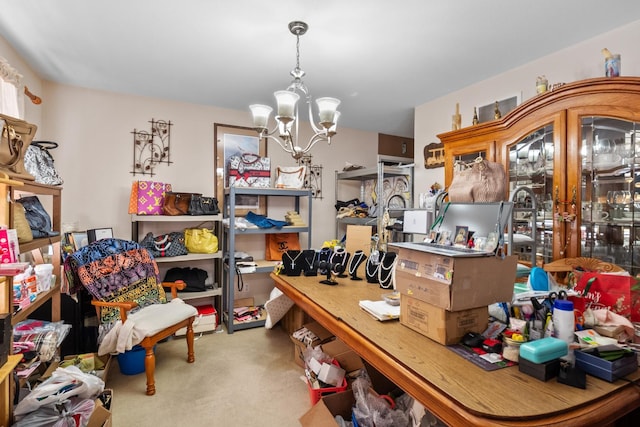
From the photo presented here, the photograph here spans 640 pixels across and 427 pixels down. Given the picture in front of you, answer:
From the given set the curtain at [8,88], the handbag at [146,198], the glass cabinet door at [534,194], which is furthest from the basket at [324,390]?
the curtain at [8,88]

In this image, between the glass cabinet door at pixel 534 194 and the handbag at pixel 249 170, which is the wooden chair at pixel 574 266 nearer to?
the glass cabinet door at pixel 534 194

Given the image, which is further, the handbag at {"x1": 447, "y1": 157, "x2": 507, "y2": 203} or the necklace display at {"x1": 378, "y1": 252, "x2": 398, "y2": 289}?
the necklace display at {"x1": 378, "y1": 252, "x2": 398, "y2": 289}

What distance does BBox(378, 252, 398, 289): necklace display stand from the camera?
2.15m

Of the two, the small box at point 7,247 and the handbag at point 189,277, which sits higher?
the small box at point 7,247

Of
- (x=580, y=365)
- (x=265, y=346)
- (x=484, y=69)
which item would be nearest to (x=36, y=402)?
(x=265, y=346)

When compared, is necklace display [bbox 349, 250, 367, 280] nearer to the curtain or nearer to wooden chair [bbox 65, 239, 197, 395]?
wooden chair [bbox 65, 239, 197, 395]

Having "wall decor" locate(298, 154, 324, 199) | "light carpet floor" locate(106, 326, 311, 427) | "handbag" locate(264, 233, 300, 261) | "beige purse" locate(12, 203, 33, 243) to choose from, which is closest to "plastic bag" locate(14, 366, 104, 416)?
"light carpet floor" locate(106, 326, 311, 427)

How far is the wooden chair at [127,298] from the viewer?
7.63ft

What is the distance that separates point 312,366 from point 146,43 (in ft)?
8.21

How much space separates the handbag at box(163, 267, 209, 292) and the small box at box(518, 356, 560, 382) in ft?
9.98

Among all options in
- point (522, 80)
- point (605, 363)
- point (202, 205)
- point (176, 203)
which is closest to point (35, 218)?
point (176, 203)

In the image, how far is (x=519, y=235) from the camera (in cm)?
229

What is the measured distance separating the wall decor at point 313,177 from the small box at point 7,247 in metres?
3.14

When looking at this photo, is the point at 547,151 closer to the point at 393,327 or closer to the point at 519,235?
the point at 519,235
